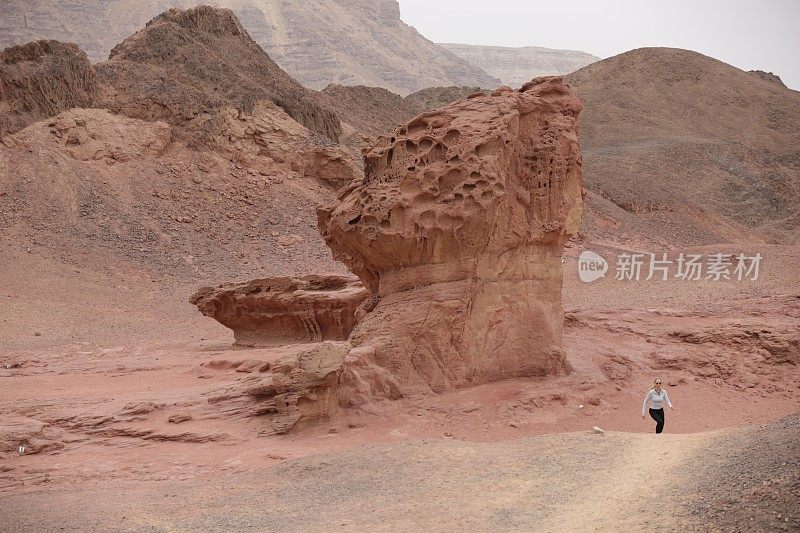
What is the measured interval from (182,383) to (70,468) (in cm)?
382

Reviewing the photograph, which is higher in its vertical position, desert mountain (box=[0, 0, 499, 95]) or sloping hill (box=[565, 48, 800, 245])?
desert mountain (box=[0, 0, 499, 95])

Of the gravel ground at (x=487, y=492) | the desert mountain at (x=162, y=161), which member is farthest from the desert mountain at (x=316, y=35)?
the gravel ground at (x=487, y=492)

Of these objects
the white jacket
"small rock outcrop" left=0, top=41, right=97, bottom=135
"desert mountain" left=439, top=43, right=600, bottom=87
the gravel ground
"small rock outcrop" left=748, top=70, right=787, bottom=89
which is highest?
"desert mountain" left=439, top=43, right=600, bottom=87

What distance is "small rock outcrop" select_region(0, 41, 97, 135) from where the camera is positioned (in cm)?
2998

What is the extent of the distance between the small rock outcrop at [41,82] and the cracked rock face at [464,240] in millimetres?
21192

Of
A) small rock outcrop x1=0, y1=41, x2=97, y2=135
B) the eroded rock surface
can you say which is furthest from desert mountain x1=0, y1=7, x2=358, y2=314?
the eroded rock surface

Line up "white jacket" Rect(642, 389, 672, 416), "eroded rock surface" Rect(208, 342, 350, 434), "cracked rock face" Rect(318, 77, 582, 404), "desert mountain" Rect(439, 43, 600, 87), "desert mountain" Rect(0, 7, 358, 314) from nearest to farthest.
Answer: "eroded rock surface" Rect(208, 342, 350, 434), "white jacket" Rect(642, 389, 672, 416), "cracked rock face" Rect(318, 77, 582, 404), "desert mountain" Rect(0, 7, 358, 314), "desert mountain" Rect(439, 43, 600, 87)

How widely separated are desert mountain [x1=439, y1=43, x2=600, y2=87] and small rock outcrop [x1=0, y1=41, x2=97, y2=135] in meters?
104

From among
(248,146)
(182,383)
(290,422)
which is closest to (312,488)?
(290,422)

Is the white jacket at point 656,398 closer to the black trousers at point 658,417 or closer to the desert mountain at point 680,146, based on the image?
the black trousers at point 658,417

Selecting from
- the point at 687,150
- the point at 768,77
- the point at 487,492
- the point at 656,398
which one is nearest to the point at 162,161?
the point at 656,398

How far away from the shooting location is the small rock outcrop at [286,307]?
1593 centimetres

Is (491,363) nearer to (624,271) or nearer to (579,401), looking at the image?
(579,401)

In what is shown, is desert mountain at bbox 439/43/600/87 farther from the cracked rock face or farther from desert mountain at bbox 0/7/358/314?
the cracked rock face
